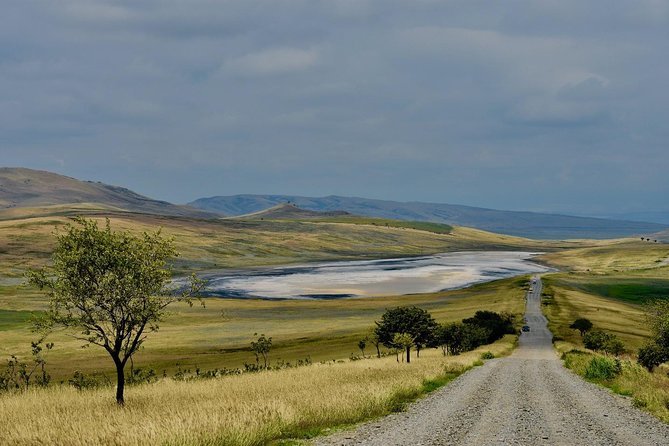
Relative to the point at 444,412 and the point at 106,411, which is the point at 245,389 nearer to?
the point at 106,411

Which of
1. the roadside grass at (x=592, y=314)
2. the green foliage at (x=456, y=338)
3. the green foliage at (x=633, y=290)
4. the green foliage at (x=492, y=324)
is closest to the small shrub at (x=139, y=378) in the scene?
the green foliage at (x=456, y=338)

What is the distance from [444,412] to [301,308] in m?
132

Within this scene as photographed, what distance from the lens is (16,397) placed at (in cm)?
2917

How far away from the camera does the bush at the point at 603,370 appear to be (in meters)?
38.2

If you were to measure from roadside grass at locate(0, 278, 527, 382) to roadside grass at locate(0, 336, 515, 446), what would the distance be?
74.5 ft

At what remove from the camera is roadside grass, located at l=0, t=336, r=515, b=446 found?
17266mm

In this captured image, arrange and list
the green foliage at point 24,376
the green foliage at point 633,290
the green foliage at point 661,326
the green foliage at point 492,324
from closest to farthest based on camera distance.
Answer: the green foliage at point 24,376, the green foliage at point 661,326, the green foliage at point 492,324, the green foliage at point 633,290

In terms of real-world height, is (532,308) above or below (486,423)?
below

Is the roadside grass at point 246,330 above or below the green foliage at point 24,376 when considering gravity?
below

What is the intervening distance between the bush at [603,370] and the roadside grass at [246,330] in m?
34.6

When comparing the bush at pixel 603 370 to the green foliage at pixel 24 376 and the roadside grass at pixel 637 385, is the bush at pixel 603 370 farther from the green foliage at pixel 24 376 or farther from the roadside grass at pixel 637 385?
the green foliage at pixel 24 376

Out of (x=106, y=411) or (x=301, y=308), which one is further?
(x=301, y=308)

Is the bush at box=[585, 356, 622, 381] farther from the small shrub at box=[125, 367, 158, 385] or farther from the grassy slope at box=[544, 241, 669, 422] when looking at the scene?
the small shrub at box=[125, 367, 158, 385]

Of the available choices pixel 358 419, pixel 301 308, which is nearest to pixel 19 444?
pixel 358 419
